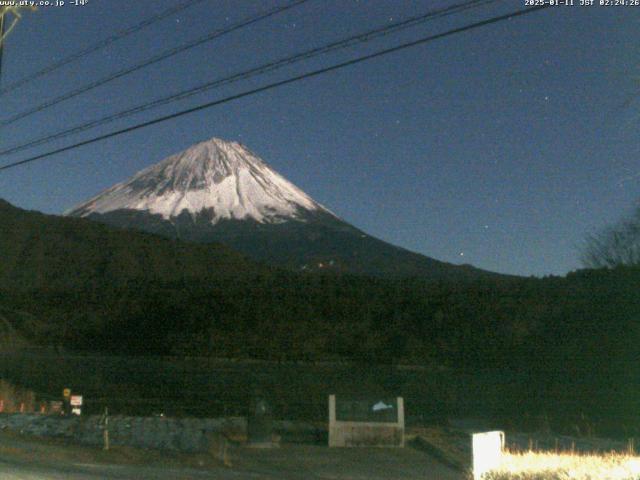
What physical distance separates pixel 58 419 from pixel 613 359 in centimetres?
2376

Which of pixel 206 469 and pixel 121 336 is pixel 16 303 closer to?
pixel 121 336

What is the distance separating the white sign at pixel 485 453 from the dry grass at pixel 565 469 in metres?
0.09

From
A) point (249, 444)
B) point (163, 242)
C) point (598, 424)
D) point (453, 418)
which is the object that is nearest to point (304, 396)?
point (453, 418)

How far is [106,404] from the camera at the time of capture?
24.1 metres

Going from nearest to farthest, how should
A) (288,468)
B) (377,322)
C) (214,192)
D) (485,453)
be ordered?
(485,453), (288,468), (377,322), (214,192)

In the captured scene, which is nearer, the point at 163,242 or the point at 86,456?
the point at 86,456

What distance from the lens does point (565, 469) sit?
8750 mm

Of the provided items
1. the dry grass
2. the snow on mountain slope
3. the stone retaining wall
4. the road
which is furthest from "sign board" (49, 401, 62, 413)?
the snow on mountain slope

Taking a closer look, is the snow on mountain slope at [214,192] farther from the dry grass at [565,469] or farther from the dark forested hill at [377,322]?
the dry grass at [565,469]

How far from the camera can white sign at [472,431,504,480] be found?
27.9 feet

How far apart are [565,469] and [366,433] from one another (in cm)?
806

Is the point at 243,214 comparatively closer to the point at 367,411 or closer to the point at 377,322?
the point at 377,322

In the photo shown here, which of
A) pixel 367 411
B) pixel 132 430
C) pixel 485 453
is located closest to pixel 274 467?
pixel 367 411

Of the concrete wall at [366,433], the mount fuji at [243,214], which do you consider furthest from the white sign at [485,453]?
the mount fuji at [243,214]
